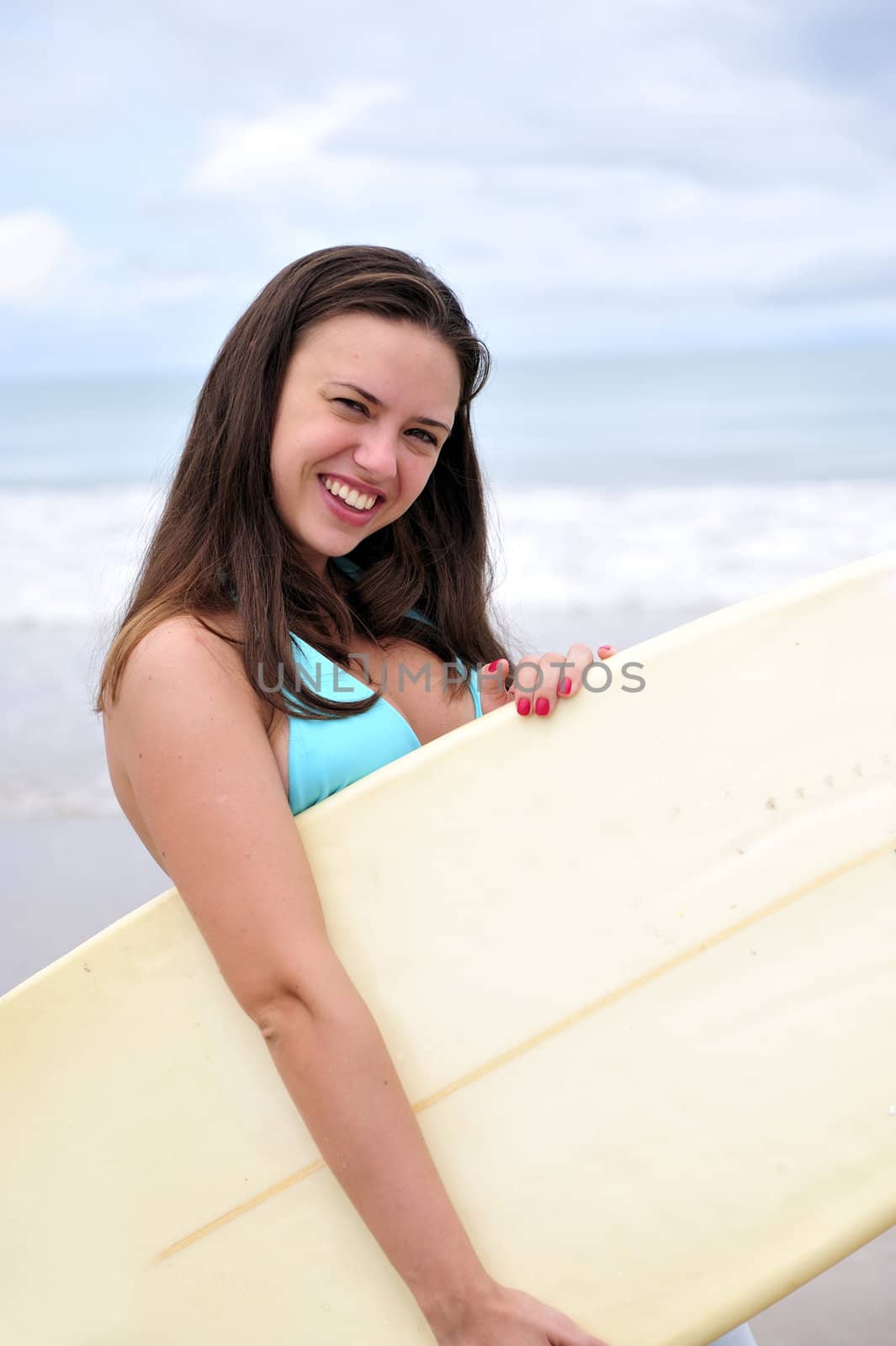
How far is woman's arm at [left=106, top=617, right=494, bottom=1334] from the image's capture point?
116 centimetres

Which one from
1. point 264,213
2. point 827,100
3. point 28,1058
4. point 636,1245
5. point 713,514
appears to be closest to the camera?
point 636,1245

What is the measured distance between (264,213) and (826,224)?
8308 millimetres

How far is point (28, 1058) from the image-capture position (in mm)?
1469

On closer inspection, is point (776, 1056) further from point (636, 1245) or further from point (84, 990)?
point (84, 990)

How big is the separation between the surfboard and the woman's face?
33cm

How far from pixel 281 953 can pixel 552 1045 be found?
1.39ft

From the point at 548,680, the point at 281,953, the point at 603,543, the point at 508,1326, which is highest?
the point at 603,543

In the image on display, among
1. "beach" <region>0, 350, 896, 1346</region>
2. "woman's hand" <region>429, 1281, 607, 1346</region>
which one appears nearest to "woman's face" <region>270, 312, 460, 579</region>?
"beach" <region>0, 350, 896, 1346</region>

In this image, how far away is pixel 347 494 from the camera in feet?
4.78

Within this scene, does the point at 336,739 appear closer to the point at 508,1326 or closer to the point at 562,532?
the point at 508,1326

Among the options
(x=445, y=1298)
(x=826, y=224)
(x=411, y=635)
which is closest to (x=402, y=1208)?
(x=445, y=1298)

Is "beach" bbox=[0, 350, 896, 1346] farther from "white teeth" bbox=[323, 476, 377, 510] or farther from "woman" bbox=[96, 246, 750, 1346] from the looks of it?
"white teeth" bbox=[323, 476, 377, 510]

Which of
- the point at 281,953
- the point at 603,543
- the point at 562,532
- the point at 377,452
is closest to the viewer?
the point at 281,953

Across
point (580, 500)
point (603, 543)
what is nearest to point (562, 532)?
point (603, 543)
